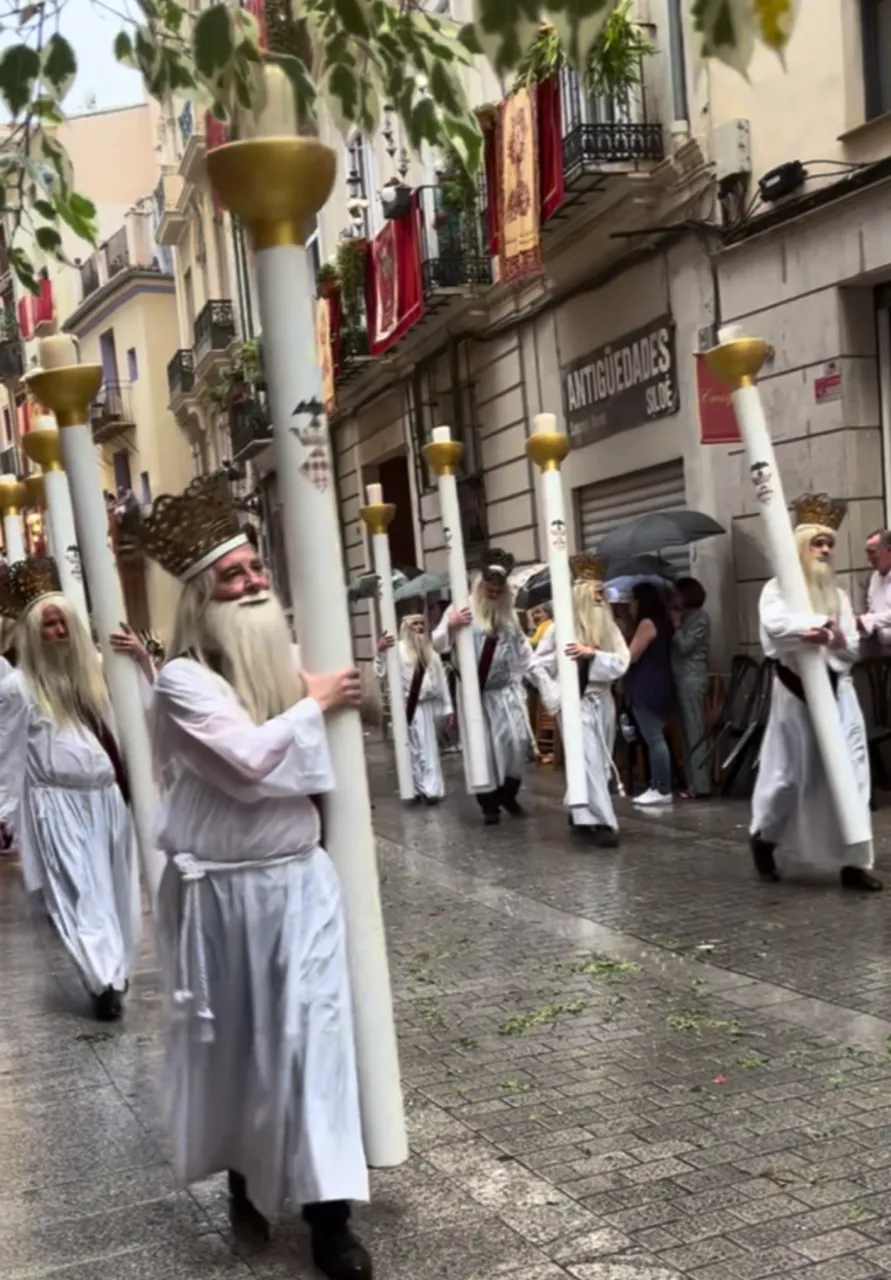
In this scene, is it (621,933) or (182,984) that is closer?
(182,984)

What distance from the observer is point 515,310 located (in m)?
16.1

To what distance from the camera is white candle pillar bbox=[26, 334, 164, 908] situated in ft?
18.2

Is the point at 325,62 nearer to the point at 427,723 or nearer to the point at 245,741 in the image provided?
the point at 245,741

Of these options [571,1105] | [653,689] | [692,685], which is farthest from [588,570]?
[571,1105]

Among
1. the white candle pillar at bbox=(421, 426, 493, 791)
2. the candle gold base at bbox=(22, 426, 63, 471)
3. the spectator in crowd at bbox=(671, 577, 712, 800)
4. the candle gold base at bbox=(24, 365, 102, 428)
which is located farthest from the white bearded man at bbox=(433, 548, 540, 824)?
the candle gold base at bbox=(24, 365, 102, 428)

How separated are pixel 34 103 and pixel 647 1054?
4027mm

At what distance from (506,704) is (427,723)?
2.15 metres

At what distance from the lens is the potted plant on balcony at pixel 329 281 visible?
19.9 metres

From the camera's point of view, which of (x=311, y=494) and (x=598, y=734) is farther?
(x=598, y=734)

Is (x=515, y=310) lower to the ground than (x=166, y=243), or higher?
lower

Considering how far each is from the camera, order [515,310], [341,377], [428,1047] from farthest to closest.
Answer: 1. [341,377]
2. [515,310]
3. [428,1047]

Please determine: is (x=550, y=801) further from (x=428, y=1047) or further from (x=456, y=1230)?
(x=456, y=1230)

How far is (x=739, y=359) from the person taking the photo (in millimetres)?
7234

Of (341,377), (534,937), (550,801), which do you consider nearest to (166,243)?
(341,377)
